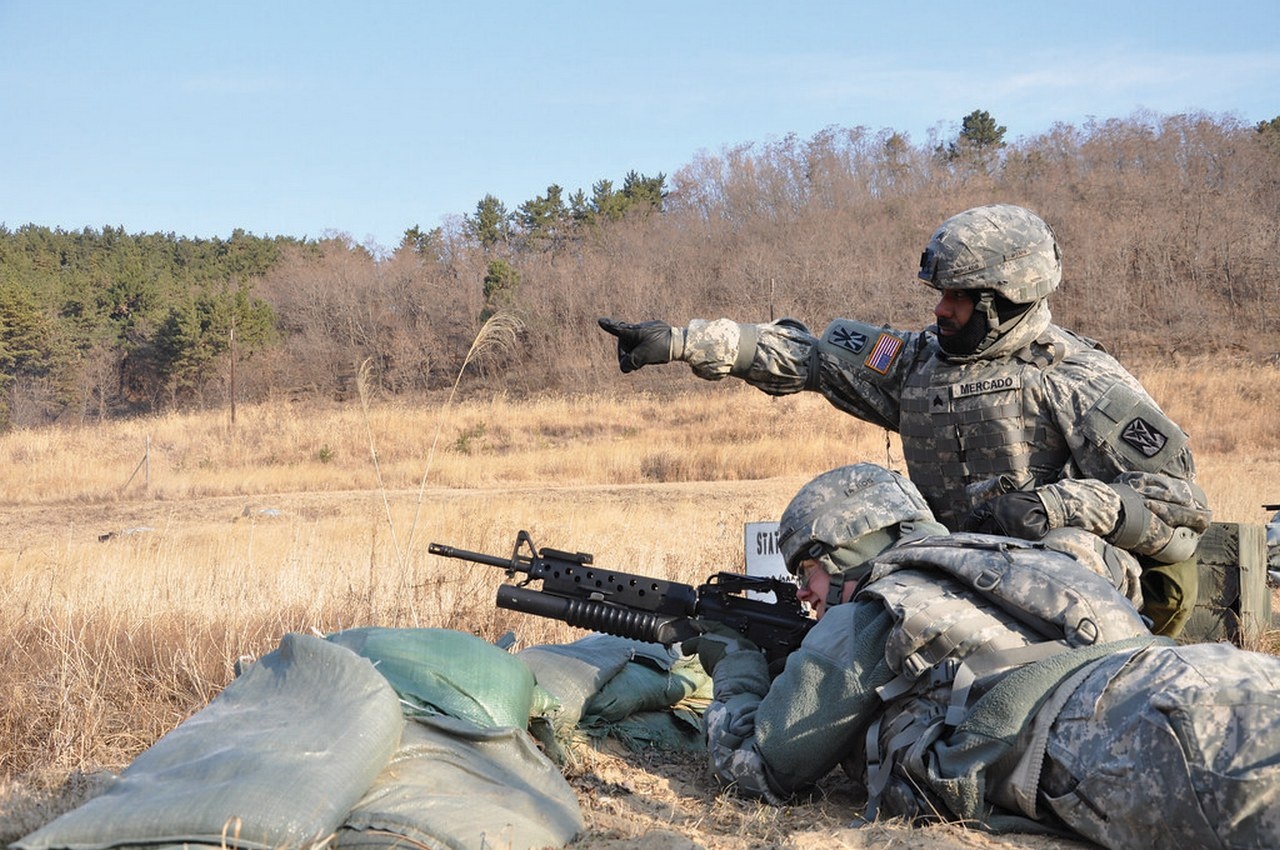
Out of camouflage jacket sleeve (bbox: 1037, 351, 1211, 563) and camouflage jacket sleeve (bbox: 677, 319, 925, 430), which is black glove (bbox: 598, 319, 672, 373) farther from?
camouflage jacket sleeve (bbox: 1037, 351, 1211, 563)

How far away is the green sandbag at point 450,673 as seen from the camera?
136 inches

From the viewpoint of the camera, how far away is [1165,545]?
13.7 feet

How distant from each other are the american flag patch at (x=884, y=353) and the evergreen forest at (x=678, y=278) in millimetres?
25806

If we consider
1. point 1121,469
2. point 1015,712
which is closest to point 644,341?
point 1121,469

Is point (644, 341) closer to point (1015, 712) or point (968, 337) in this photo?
point (968, 337)

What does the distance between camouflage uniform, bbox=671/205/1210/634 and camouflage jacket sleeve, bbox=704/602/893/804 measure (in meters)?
1.08

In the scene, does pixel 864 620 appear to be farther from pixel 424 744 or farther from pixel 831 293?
pixel 831 293

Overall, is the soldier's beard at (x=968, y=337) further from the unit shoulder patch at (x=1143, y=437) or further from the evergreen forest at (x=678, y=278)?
the evergreen forest at (x=678, y=278)

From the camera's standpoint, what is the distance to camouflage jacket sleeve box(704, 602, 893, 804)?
3092 millimetres

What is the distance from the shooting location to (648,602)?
4.20 m

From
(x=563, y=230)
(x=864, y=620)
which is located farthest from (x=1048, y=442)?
(x=563, y=230)

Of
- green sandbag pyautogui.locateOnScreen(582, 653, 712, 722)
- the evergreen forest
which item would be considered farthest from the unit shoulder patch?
the evergreen forest

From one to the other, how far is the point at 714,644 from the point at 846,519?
0.72 metres

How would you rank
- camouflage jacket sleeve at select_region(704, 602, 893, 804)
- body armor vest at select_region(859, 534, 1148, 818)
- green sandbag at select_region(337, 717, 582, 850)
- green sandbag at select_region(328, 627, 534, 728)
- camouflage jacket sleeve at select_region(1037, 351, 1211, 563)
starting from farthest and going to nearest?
1. camouflage jacket sleeve at select_region(1037, 351, 1211, 563)
2. green sandbag at select_region(328, 627, 534, 728)
3. camouflage jacket sleeve at select_region(704, 602, 893, 804)
4. body armor vest at select_region(859, 534, 1148, 818)
5. green sandbag at select_region(337, 717, 582, 850)
